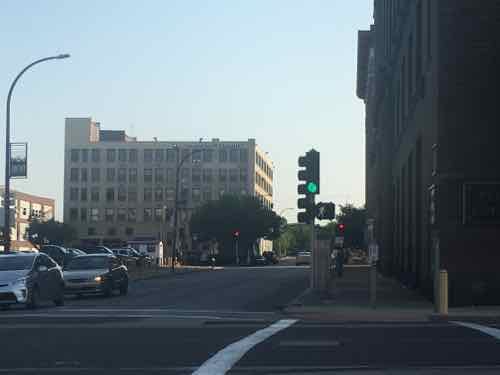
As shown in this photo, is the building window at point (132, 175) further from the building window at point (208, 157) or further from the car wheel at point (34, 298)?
the car wheel at point (34, 298)

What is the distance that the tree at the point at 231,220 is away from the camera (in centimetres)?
11119

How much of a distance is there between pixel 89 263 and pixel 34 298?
26.8ft

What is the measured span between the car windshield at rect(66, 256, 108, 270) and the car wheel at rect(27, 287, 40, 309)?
755cm

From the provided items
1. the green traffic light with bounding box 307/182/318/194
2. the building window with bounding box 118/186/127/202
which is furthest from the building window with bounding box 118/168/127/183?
the green traffic light with bounding box 307/182/318/194

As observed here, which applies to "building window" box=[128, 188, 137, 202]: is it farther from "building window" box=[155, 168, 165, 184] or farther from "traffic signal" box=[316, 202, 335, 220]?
"traffic signal" box=[316, 202, 335, 220]

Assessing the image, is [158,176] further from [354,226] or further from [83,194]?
[354,226]

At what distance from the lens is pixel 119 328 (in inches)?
727

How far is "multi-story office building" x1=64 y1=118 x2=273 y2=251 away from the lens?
144250mm

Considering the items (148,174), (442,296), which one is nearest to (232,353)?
(442,296)

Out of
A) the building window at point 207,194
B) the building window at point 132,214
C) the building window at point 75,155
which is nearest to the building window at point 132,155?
the building window at point 132,214

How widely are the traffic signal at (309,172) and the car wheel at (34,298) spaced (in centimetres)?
751

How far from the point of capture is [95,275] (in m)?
33.1

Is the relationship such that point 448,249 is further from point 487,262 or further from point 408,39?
point 408,39

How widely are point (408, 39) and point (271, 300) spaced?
1172 cm
